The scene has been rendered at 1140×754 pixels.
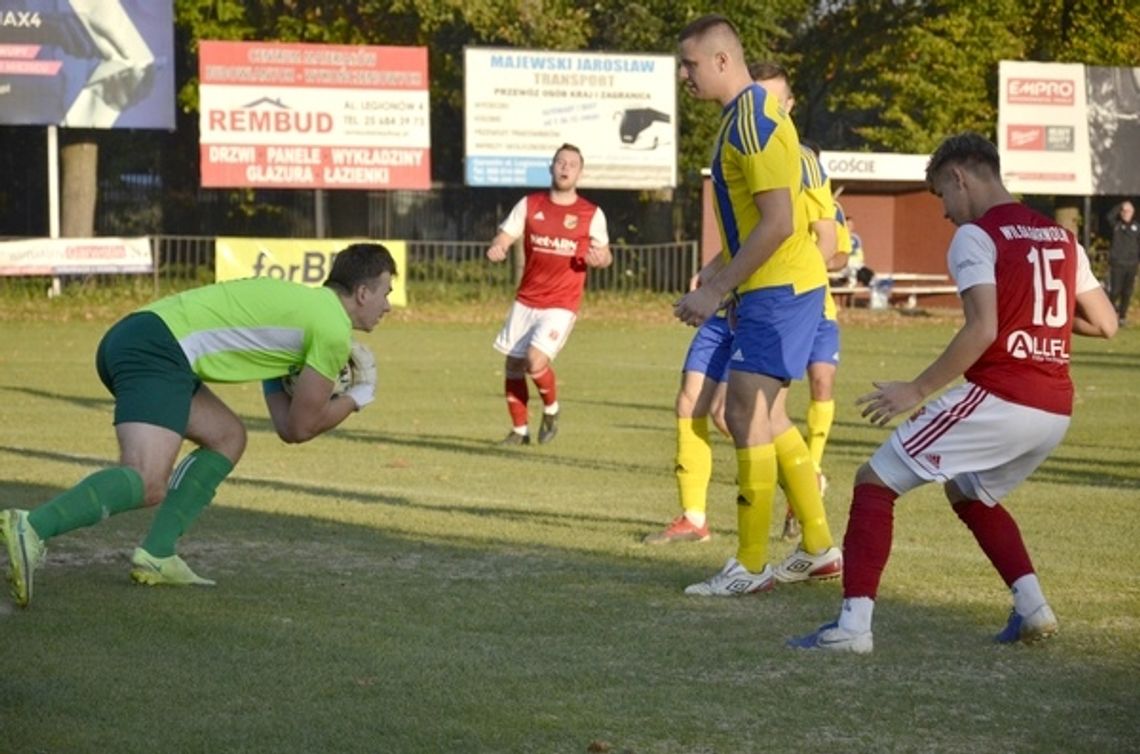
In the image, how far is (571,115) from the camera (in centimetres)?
3709

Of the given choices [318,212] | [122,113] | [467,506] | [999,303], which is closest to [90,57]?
[122,113]

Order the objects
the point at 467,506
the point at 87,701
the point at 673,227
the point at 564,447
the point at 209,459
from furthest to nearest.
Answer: the point at 673,227, the point at 564,447, the point at 467,506, the point at 209,459, the point at 87,701

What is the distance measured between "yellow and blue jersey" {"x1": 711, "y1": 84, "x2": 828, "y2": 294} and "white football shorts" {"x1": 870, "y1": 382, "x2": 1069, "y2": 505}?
1.28 metres

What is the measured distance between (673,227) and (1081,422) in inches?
1037

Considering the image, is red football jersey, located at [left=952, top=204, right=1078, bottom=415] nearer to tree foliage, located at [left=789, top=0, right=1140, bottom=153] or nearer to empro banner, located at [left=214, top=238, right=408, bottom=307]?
empro banner, located at [left=214, top=238, right=408, bottom=307]

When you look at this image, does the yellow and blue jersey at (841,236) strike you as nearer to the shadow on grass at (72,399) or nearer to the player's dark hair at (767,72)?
the player's dark hair at (767,72)

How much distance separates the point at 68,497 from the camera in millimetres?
7371

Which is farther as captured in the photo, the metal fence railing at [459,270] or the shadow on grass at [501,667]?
the metal fence railing at [459,270]

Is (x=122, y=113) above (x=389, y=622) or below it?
above

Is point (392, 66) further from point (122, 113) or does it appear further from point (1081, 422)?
point (1081, 422)

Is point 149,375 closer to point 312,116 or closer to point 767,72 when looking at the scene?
point 767,72

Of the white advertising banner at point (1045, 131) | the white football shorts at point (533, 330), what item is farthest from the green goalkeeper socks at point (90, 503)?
the white advertising banner at point (1045, 131)

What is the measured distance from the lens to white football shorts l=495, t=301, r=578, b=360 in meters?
15.6

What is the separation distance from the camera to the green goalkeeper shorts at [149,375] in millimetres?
7492
